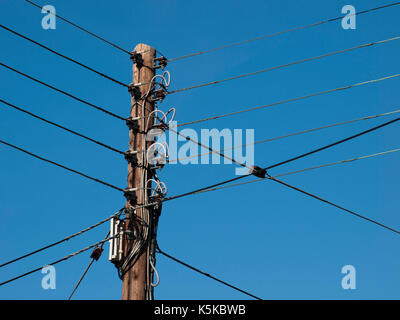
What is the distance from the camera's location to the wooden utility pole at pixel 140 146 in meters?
13.4

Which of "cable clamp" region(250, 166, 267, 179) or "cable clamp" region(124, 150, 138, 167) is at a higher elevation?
"cable clamp" region(124, 150, 138, 167)

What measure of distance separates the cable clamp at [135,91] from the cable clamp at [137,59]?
39 centimetres

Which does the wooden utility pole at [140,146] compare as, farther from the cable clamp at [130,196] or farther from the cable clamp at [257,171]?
the cable clamp at [257,171]

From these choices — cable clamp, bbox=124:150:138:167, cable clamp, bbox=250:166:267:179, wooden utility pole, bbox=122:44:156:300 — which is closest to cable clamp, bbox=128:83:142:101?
wooden utility pole, bbox=122:44:156:300

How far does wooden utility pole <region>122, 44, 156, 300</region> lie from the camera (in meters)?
13.4

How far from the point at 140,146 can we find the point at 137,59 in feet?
5.23

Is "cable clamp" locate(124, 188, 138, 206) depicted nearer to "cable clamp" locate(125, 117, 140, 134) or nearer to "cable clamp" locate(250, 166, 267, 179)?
"cable clamp" locate(125, 117, 140, 134)

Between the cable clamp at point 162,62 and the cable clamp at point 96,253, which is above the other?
the cable clamp at point 162,62

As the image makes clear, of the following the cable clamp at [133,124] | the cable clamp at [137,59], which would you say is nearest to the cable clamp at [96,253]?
the cable clamp at [133,124]

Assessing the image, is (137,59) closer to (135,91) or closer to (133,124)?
(135,91)
